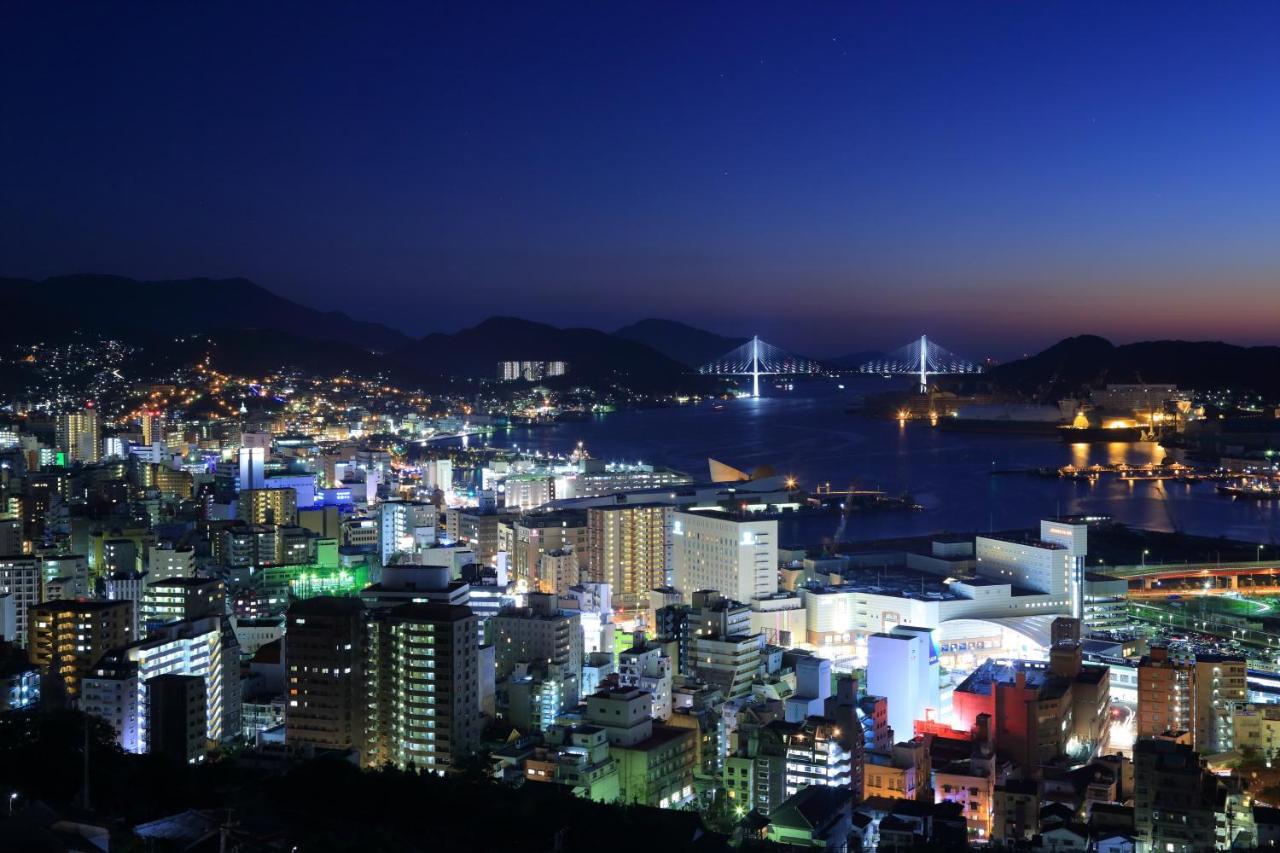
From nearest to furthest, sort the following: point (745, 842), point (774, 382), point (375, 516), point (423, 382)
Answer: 1. point (745, 842)
2. point (375, 516)
3. point (423, 382)
4. point (774, 382)

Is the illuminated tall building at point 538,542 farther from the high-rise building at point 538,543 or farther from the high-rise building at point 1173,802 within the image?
the high-rise building at point 1173,802

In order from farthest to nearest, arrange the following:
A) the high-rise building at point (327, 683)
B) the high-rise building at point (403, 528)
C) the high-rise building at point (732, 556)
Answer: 1. the high-rise building at point (403, 528)
2. the high-rise building at point (732, 556)
3. the high-rise building at point (327, 683)

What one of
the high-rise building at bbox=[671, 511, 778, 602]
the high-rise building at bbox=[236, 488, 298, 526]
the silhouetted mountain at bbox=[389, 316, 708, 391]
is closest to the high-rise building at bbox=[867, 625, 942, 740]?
the high-rise building at bbox=[671, 511, 778, 602]

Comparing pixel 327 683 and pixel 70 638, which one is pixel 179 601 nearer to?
pixel 70 638

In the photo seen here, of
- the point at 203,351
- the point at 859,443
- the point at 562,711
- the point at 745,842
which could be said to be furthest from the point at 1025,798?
the point at 203,351

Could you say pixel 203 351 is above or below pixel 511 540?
above

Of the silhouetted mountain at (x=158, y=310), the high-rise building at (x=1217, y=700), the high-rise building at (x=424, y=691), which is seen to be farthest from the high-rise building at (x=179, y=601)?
the silhouetted mountain at (x=158, y=310)

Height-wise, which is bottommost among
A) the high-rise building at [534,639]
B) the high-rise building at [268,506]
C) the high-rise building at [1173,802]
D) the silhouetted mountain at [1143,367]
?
the high-rise building at [1173,802]

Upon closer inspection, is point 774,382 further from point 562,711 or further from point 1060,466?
point 562,711

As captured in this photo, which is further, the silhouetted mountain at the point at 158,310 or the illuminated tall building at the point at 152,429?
the silhouetted mountain at the point at 158,310
